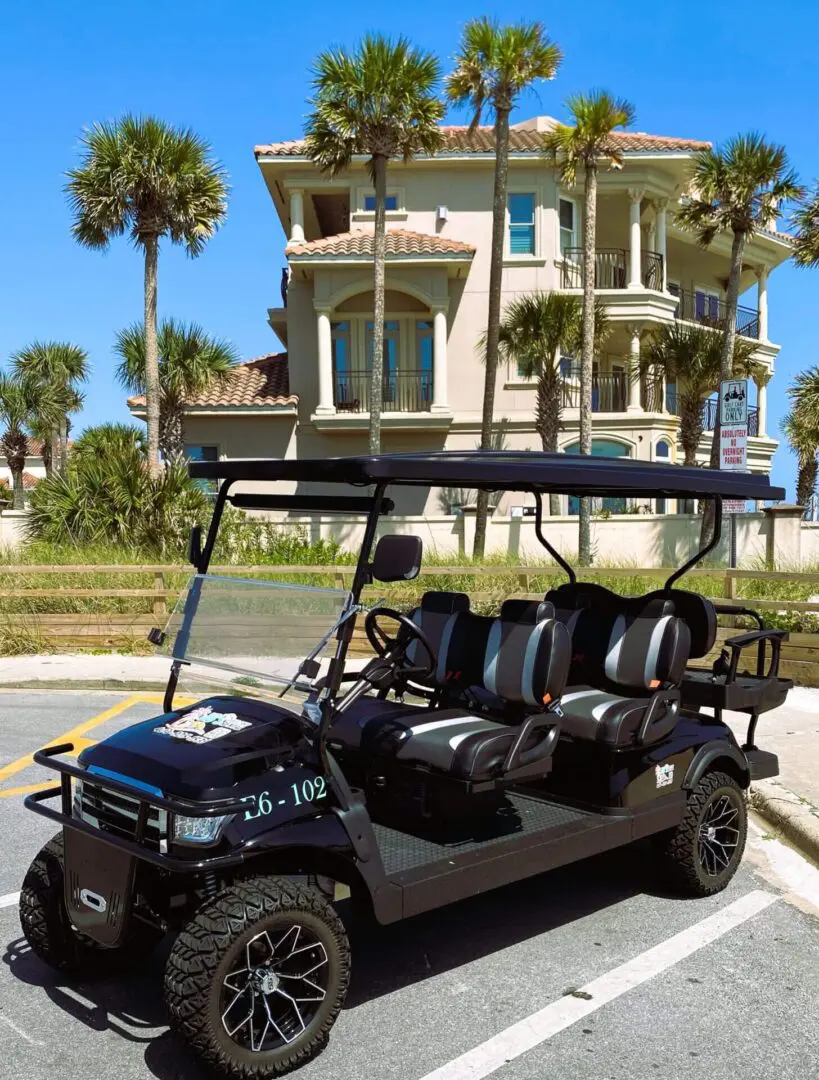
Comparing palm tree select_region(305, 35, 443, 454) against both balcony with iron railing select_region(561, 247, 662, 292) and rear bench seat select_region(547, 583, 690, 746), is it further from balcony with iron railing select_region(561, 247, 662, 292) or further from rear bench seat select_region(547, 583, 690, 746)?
rear bench seat select_region(547, 583, 690, 746)

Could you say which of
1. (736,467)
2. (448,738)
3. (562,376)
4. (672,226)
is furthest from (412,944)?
(672,226)

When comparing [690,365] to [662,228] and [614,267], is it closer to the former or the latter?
[614,267]

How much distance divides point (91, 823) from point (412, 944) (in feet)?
5.27

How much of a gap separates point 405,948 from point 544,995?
2.33ft

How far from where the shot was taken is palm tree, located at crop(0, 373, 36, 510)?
41.7m

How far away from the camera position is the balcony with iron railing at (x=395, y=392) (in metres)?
26.0

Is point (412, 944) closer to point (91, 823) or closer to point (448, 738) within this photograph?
point (448, 738)

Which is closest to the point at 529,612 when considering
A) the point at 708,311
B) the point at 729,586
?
the point at 729,586

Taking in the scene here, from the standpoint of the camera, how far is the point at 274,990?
11.4 feet

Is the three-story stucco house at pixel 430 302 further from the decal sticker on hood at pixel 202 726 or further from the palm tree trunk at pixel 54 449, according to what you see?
the decal sticker on hood at pixel 202 726

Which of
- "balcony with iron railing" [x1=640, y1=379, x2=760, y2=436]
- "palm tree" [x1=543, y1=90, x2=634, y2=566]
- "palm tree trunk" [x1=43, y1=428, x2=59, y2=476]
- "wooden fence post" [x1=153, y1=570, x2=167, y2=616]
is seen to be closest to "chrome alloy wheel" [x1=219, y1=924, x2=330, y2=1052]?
"wooden fence post" [x1=153, y1=570, x2=167, y2=616]

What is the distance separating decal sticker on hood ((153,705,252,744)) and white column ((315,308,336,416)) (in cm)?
2152

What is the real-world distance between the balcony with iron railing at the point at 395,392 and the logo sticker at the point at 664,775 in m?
21.4

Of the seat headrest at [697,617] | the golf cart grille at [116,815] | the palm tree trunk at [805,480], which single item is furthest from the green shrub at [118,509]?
the palm tree trunk at [805,480]
